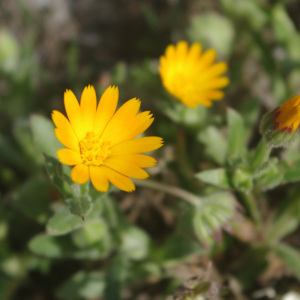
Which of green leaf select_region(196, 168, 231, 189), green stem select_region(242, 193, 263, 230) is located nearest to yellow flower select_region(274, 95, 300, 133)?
green leaf select_region(196, 168, 231, 189)

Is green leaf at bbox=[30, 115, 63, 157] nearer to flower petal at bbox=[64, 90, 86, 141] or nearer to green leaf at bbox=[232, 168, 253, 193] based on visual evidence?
flower petal at bbox=[64, 90, 86, 141]

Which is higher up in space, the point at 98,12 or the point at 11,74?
the point at 98,12

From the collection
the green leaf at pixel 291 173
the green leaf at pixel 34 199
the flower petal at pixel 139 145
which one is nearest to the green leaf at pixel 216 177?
the green leaf at pixel 291 173

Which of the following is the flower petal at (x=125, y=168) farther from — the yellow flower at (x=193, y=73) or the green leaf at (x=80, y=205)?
the yellow flower at (x=193, y=73)

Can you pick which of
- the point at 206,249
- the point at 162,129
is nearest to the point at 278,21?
the point at 162,129

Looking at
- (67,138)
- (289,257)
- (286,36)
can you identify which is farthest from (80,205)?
(286,36)

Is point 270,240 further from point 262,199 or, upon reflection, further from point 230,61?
point 230,61

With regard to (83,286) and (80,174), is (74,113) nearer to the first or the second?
→ (80,174)
